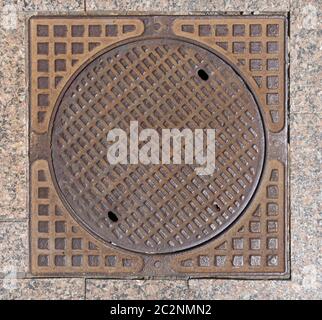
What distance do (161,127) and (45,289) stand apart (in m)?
0.97

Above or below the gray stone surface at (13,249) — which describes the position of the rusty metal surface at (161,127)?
above

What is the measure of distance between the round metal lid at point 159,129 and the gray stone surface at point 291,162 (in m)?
0.19

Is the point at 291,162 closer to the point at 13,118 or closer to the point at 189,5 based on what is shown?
the point at 189,5

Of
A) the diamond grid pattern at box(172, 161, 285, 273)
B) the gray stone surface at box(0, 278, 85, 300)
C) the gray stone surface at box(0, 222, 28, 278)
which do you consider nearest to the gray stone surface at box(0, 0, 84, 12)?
the gray stone surface at box(0, 222, 28, 278)

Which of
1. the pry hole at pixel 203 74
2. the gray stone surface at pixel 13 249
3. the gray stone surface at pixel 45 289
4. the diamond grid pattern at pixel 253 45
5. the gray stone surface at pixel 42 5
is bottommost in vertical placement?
the gray stone surface at pixel 45 289

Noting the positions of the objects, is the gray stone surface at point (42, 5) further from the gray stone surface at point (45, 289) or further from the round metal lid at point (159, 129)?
the gray stone surface at point (45, 289)

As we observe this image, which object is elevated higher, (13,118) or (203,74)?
(203,74)

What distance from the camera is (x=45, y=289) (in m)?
2.16

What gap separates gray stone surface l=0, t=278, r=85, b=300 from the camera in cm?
215

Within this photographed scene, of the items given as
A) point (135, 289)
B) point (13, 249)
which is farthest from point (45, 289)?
point (135, 289)

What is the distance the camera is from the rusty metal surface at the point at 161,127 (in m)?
2.09

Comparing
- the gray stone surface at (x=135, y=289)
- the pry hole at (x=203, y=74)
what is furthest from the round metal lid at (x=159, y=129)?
the gray stone surface at (x=135, y=289)

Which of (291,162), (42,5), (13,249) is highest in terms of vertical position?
(42,5)

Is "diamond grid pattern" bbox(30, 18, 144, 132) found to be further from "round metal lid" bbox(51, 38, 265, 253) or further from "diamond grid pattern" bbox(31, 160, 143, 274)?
"diamond grid pattern" bbox(31, 160, 143, 274)
